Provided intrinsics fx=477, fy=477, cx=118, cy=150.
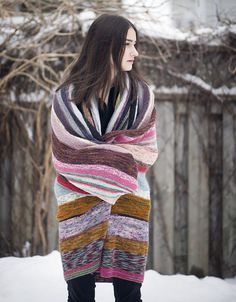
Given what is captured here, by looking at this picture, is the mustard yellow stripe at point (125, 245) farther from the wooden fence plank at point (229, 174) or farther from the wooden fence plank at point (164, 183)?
the wooden fence plank at point (229, 174)

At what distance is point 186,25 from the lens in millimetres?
3783

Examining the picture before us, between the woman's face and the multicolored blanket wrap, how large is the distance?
0.08m

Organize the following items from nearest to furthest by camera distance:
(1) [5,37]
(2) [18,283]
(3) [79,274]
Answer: (3) [79,274], (2) [18,283], (1) [5,37]

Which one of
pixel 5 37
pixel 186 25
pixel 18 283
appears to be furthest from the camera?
pixel 186 25

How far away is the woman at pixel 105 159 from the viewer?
1.68 metres

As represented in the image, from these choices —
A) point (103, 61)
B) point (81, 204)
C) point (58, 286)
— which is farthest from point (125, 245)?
point (58, 286)

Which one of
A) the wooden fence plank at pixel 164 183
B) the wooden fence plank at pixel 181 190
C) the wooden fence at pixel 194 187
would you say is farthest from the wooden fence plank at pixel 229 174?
the wooden fence plank at pixel 164 183

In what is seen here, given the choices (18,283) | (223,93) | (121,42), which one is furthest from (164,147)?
(121,42)

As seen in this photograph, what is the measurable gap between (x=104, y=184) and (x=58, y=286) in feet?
4.14

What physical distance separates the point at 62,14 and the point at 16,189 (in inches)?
53.5

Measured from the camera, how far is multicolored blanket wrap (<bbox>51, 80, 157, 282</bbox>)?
Result: 1.67 meters

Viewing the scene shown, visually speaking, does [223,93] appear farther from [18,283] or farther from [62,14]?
[18,283]

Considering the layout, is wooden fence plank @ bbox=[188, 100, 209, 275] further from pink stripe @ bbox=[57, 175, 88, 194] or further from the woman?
pink stripe @ bbox=[57, 175, 88, 194]

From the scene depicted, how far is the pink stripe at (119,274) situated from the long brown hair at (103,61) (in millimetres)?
633
